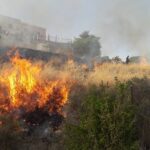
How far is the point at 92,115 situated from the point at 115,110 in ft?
1.89

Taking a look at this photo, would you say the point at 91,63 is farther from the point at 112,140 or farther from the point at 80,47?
the point at 112,140

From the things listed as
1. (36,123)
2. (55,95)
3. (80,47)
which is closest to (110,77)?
(55,95)

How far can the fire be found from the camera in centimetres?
1853

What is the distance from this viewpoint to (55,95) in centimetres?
1923

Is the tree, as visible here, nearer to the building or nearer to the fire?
the building

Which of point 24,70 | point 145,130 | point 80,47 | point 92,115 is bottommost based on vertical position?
point 145,130

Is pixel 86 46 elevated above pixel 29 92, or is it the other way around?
pixel 86 46

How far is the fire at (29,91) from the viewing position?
18.5 meters

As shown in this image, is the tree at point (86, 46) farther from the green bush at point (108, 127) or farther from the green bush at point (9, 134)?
the green bush at point (108, 127)

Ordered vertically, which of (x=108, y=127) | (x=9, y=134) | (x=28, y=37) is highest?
(x=28, y=37)

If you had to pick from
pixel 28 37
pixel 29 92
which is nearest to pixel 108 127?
pixel 29 92

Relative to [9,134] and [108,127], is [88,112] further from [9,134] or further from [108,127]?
[9,134]

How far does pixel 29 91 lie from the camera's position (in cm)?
1933

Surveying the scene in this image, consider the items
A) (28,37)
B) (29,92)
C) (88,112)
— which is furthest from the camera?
(28,37)
